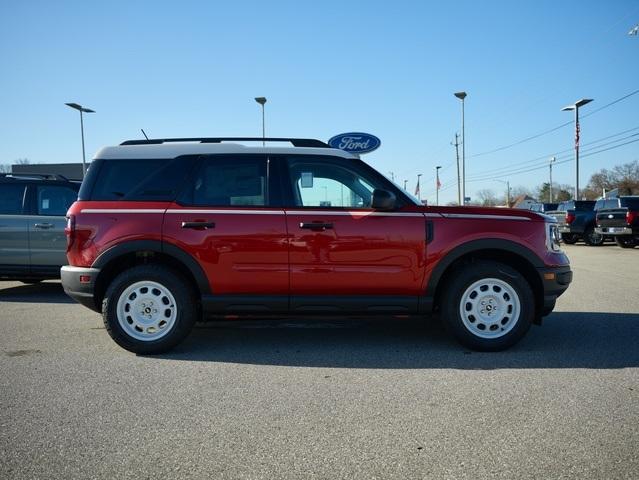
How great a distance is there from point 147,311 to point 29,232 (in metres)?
4.43

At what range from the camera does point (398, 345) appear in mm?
4723

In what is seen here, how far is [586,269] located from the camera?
10.9 metres

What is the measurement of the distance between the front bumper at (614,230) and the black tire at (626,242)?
1.30ft

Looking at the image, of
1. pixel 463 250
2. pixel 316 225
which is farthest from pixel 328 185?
pixel 463 250

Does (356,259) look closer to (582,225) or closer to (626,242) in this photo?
(626,242)

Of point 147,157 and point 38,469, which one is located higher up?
point 147,157

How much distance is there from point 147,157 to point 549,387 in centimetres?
409

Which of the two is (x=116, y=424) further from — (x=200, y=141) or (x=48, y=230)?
(x=48, y=230)

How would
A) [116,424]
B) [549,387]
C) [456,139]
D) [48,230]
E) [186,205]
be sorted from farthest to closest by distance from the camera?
1. [456,139]
2. [48,230]
3. [186,205]
4. [549,387]
5. [116,424]

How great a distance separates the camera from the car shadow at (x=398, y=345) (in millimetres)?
4164

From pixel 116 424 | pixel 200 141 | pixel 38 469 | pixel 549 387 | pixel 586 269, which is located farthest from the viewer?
pixel 586 269

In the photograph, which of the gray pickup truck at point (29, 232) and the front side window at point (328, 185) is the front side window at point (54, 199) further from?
the front side window at point (328, 185)

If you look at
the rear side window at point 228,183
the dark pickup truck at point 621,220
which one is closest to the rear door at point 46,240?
the rear side window at point 228,183

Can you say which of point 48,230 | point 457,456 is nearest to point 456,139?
point 48,230
